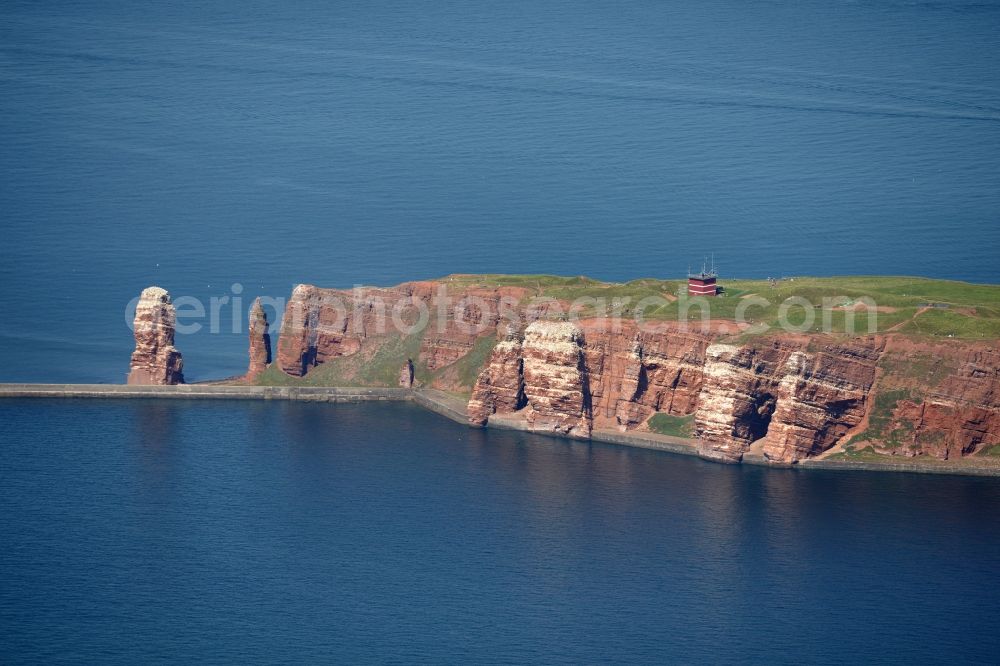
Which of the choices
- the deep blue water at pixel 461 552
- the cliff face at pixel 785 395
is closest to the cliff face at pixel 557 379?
the deep blue water at pixel 461 552

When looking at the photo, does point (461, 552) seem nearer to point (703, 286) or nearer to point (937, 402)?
point (937, 402)

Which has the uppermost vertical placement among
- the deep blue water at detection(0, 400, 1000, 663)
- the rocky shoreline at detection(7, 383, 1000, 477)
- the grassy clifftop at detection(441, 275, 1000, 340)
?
the grassy clifftop at detection(441, 275, 1000, 340)

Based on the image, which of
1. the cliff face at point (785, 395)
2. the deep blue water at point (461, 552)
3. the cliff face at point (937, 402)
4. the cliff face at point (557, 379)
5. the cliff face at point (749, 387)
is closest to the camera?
the deep blue water at point (461, 552)

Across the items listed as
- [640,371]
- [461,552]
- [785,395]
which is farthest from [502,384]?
[461,552]

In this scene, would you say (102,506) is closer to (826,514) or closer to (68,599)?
(68,599)

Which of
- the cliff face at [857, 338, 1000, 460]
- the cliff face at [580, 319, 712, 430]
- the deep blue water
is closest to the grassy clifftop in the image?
the cliff face at [857, 338, 1000, 460]

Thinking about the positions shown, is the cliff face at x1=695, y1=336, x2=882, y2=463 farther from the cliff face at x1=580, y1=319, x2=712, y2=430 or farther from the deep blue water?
the cliff face at x1=580, y1=319, x2=712, y2=430

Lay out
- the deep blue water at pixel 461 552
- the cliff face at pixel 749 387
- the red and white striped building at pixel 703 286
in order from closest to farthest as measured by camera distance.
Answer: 1. the deep blue water at pixel 461 552
2. the cliff face at pixel 749 387
3. the red and white striped building at pixel 703 286

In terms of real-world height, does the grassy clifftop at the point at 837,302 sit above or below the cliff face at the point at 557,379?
above

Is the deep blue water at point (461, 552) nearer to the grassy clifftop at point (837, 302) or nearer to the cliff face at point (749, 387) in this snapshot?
the cliff face at point (749, 387)
